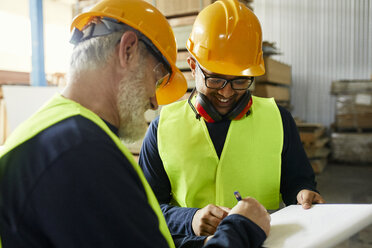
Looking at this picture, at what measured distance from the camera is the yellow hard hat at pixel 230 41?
1787mm

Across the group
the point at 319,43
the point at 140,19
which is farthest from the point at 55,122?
the point at 319,43

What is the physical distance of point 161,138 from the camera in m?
1.85

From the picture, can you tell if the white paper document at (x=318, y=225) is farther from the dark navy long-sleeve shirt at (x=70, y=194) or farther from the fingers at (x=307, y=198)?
the dark navy long-sleeve shirt at (x=70, y=194)

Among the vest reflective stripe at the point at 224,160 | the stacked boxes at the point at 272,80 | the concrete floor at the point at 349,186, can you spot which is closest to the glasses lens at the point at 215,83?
the vest reflective stripe at the point at 224,160

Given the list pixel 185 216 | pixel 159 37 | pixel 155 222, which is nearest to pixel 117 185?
pixel 155 222

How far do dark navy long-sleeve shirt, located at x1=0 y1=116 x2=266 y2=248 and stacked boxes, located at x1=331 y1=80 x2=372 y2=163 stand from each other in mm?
7999

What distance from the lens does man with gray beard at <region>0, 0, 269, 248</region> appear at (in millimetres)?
760

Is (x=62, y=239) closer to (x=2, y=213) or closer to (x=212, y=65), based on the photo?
(x=2, y=213)

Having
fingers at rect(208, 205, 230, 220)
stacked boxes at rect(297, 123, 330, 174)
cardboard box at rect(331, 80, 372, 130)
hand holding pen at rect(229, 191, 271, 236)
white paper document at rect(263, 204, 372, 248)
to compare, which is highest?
hand holding pen at rect(229, 191, 271, 236)

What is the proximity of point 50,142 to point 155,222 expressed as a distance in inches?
13.6

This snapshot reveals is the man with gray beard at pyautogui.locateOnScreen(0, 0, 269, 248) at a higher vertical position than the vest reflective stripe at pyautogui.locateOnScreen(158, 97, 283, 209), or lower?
higher

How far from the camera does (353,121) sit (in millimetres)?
7836

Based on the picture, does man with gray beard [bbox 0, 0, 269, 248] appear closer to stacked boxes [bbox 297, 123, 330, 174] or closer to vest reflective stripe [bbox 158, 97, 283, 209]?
vest reflective stripe [bbox 158, 97, 283, 209]

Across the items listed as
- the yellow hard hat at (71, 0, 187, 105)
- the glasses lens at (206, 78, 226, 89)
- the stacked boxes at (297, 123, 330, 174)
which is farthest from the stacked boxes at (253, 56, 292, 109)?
the yellow hard hat at (71, 0, 187, 105)
